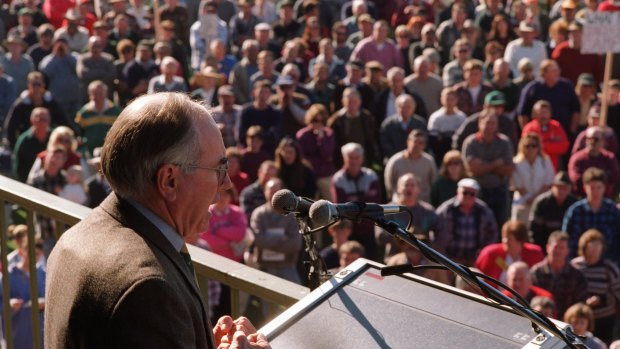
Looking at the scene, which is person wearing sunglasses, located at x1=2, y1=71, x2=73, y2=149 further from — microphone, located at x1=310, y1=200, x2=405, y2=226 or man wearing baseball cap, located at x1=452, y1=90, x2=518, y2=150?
microphone, located at x1=310, y1=200, x2=405, y2=226

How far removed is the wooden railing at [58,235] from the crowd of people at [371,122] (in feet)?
7.20

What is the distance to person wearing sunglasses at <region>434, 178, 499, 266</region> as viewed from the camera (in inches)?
394

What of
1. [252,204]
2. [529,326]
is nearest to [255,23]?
[252,204]

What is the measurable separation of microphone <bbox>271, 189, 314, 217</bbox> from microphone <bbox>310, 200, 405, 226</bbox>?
3.2 inches

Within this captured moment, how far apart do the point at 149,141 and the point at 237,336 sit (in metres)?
0.45

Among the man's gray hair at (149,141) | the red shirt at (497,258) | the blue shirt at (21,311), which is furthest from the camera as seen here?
the red shirt at (497,258)

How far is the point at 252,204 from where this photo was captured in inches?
412

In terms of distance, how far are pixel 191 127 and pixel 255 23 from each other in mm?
16546

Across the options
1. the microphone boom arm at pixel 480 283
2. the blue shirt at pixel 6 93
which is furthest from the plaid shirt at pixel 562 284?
the blue shirt at pixel 6 93

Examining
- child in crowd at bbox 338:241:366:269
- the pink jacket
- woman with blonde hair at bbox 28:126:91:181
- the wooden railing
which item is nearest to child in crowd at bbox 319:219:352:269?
child in crowd at bbox 338:241:366:269

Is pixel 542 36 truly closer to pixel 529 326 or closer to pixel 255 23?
pixel 255 23

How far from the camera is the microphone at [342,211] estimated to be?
7.36 ft

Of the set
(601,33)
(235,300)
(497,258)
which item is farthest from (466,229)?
Result: (235,300)

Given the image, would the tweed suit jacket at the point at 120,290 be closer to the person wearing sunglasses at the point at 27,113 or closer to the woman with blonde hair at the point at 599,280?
the woman with blonde hair at the point at 599,280
